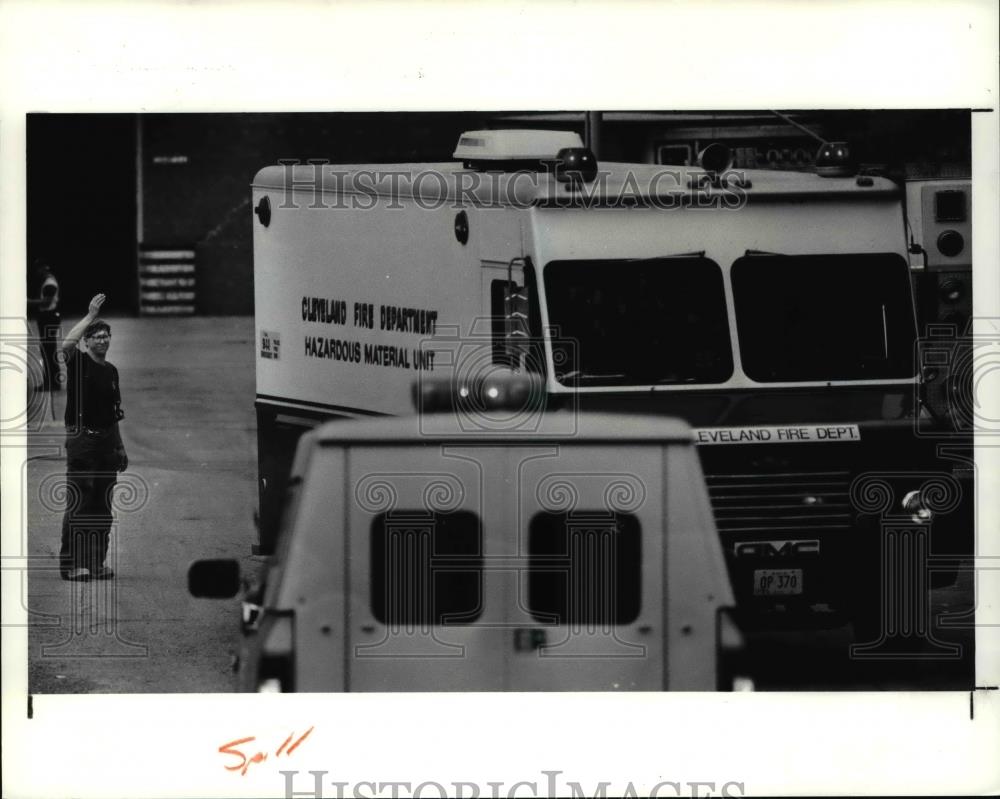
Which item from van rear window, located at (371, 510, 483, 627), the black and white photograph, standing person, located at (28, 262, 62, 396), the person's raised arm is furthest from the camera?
the person's raised arm

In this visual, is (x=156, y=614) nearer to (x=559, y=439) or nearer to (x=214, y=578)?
(x=214, y=578)

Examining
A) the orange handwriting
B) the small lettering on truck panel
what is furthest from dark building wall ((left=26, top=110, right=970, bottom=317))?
the orange handwriting

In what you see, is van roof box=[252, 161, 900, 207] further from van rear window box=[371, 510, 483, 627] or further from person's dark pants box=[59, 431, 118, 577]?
person's dark pants box=[59, 431, 118, 577]

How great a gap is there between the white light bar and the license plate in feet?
6.81

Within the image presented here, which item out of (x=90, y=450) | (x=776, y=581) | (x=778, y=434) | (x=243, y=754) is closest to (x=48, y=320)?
(x=90, y=450)

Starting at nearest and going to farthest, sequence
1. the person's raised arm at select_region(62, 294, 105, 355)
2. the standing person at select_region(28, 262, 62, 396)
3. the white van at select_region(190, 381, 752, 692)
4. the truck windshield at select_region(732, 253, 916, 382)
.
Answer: the white van at select_region(190, 381, 752, 692) → the standing person at select_region(28, 262, 62, 396) → the truck windshield at select_region(732, 253, 916, 382) → the person's raised arm at select_region(62, 294, 105, 355)

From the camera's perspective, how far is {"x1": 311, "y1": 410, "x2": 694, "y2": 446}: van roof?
659 cm

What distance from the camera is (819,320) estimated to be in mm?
8336

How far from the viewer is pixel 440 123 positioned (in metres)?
8.01

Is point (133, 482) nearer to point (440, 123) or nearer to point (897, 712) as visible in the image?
point (440, 123)

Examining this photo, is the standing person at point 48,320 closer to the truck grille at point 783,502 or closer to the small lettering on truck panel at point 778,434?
the small lettering on truck panel at point 778,434

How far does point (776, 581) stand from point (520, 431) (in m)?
1.41

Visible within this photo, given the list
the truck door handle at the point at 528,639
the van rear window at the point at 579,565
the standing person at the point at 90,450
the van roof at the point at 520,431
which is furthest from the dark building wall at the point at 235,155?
the truck door handle at the point at 528,639

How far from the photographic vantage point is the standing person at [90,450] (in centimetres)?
812
